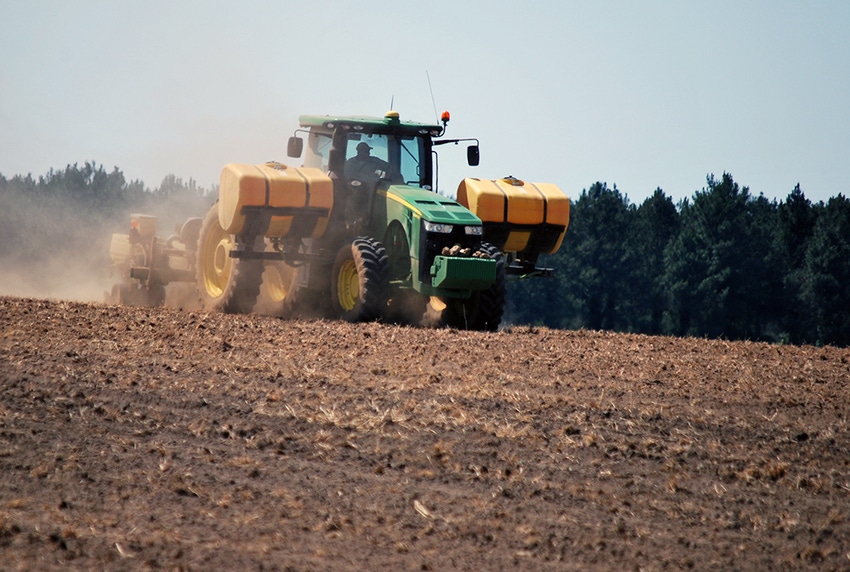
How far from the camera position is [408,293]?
1508 cm

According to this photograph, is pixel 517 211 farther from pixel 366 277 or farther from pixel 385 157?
pixel 366 277

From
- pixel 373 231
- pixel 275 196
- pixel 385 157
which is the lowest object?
pixel 373 231

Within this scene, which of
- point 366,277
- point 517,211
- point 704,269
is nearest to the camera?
point 366,277

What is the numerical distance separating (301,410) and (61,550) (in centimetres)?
335

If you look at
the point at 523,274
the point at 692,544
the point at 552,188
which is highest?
the point at 552,188

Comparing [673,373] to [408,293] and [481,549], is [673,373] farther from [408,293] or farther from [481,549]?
[481,549]

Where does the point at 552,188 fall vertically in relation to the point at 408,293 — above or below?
above

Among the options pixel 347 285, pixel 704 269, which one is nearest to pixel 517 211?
pixel 347 285

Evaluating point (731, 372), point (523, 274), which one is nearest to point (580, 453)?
point (731, 372)

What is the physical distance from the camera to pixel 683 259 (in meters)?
72.2

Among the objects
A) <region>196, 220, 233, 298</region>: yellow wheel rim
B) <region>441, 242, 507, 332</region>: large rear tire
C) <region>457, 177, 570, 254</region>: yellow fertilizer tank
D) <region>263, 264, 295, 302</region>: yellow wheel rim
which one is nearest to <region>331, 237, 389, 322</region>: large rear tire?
<region>441, 242, 507, 332</region>: large rear tire

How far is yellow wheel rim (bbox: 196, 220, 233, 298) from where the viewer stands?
674 inches

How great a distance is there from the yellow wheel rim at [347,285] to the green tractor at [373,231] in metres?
0.02

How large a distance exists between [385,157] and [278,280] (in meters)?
2.78
